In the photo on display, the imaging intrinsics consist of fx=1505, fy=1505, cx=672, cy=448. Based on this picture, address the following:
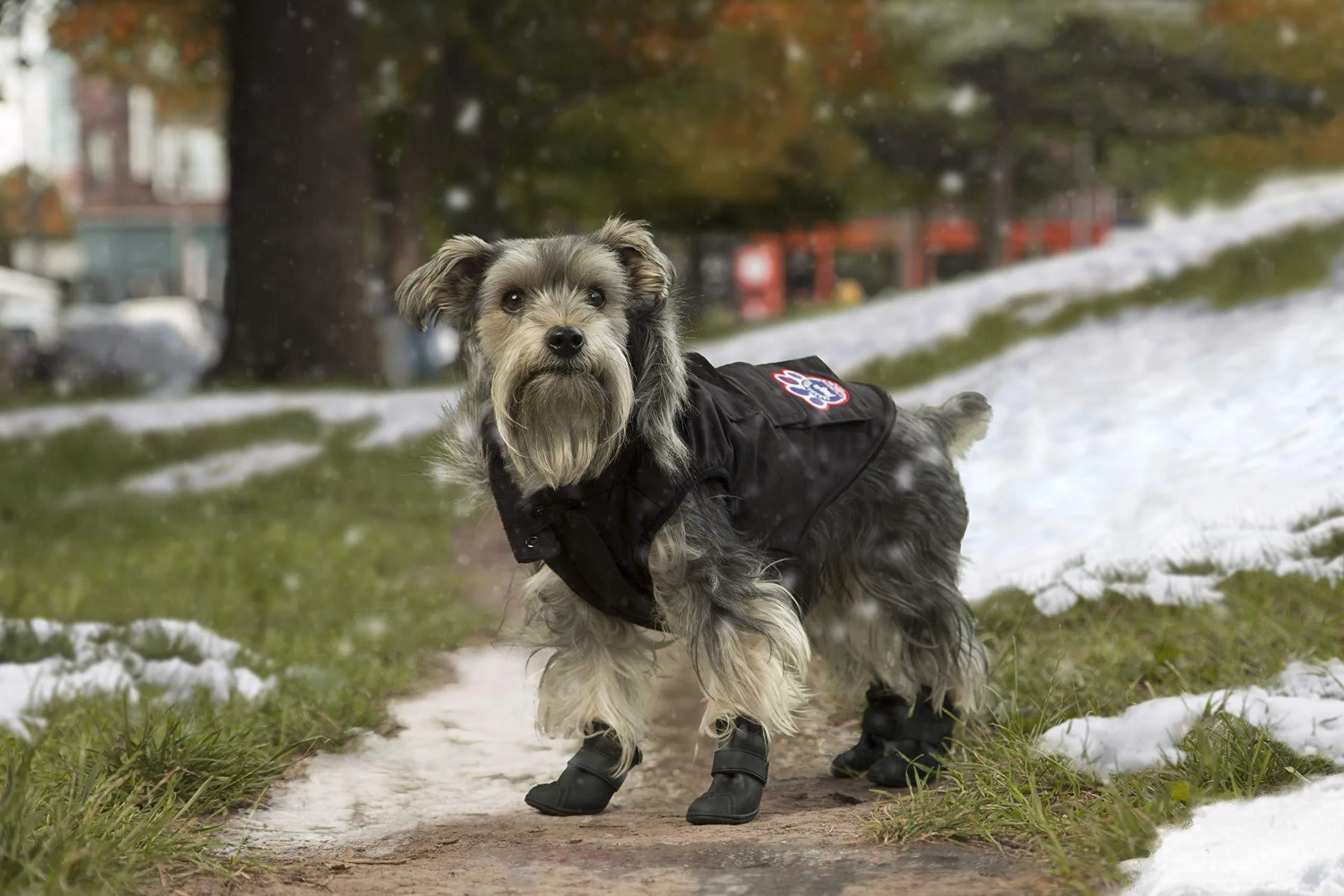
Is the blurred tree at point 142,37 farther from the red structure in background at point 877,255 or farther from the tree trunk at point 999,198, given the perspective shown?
the red structure in background at point 877,255

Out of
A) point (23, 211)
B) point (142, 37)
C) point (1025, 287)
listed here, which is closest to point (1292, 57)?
point (1025, 287)

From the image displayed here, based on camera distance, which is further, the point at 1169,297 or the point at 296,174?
the point at 296,174

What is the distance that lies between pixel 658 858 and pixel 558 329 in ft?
4.69

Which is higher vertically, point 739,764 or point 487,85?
point 487,85

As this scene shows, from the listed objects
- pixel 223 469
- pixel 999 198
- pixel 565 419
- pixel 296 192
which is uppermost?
pixel 999 198

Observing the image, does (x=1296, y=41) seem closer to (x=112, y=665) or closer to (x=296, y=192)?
(x=296, y=192)

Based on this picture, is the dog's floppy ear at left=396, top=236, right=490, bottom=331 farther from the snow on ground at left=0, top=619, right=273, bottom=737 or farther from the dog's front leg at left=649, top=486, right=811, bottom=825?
the snow on ground at left=0, top=619, right=273, bottom=737

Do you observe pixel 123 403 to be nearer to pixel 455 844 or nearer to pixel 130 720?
pixel 130 720

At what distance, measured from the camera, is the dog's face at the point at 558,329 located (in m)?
4.12

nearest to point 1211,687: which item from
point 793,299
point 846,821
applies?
point 846,821

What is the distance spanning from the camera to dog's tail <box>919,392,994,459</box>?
5.28 meters

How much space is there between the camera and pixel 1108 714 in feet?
16.4

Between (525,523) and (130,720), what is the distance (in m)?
1.87

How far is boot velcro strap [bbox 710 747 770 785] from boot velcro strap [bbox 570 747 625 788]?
41cm
